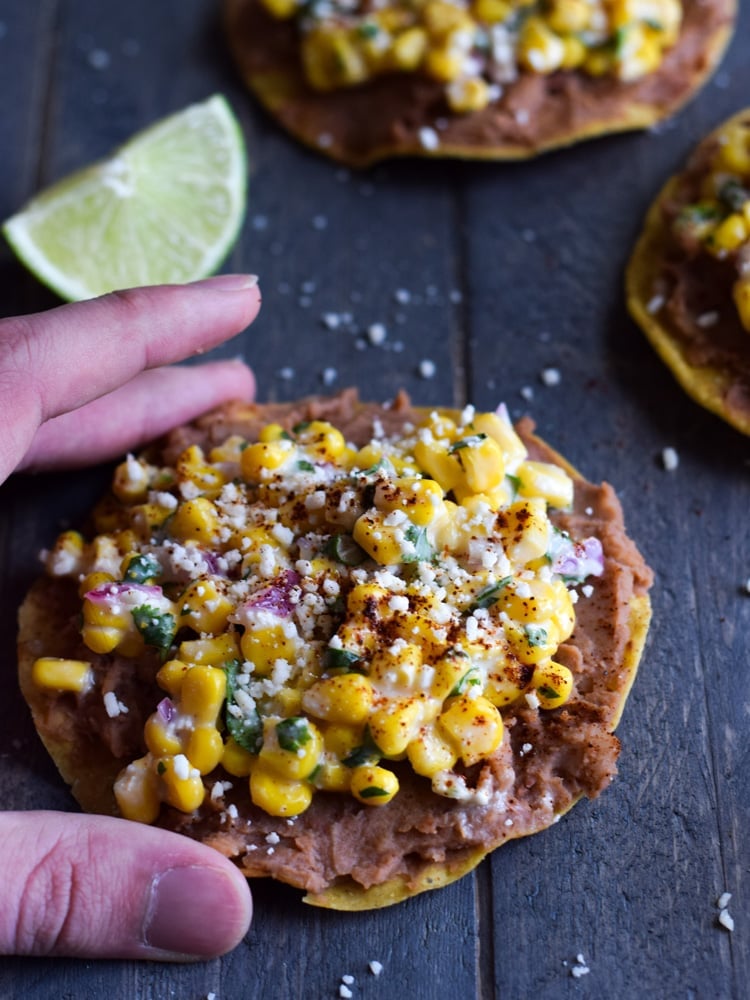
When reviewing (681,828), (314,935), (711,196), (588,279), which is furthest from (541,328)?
(314,935)

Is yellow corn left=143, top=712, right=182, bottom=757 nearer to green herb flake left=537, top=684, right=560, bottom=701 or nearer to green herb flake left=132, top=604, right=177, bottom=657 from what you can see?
green herb flake left=132, top=604, right=177, bottom=657

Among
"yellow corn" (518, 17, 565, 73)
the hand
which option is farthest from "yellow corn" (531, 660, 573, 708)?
"yellow corn" (518, 17, 565, 73)

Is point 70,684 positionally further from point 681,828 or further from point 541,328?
point 541,328

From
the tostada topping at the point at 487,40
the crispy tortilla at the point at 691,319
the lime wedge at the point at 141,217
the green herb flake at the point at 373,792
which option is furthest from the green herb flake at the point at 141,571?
the tostada topping at the point at 487,40

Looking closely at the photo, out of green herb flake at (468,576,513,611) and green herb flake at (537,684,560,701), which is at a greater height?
green herb flake at (468,576,513,611)

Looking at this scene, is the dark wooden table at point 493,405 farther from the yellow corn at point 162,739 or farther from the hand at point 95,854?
the yellow corn at point 162,739

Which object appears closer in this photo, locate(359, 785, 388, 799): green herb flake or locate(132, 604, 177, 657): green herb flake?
locate(359, 785, 388, 799): green herb flake

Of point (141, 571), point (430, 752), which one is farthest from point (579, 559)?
point (141, 571)
